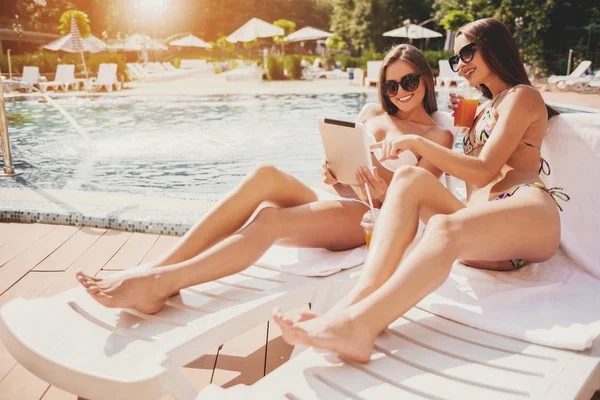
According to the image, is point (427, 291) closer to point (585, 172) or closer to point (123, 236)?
point (585, 172)

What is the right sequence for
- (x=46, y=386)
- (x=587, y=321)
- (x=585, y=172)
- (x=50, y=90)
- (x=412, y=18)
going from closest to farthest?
(x=587, y=321) → (x=46, y=386) → (x=585, y=172) → (x=50, y=90) → (x=412, y=18)

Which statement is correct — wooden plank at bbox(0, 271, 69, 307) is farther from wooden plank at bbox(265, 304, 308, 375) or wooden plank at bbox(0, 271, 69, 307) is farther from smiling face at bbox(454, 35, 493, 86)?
smiling face at bbox(454, 35, 493, 86)

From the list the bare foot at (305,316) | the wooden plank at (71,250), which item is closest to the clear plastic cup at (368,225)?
the bare foot at (305,316)

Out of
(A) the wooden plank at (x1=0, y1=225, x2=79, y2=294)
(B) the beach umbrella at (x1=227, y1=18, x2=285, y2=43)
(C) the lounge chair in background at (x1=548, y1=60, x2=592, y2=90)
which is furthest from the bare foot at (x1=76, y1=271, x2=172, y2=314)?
(B) the beach umbrella at (x1=227, y1=18, x2=285, y2=43)

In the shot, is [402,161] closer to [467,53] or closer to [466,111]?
[466,111]

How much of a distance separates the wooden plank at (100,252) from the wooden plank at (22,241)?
41 centimetres

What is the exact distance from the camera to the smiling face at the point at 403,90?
102 inches

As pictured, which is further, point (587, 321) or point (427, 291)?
point (587, 321)

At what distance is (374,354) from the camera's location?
1.64m

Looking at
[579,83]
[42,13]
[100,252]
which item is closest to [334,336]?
[100,252]

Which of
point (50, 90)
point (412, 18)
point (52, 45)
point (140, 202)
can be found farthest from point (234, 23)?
point (140, 202)

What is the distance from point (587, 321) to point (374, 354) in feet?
2.40

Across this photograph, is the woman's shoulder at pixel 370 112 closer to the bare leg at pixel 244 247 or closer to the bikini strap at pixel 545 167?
the bare leg at pixel 244 247

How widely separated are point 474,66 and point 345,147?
0.63 meters
